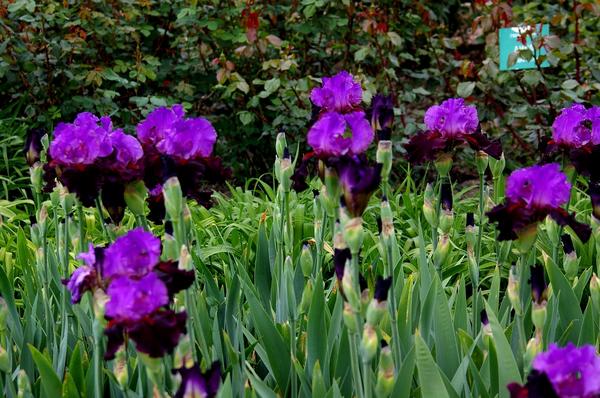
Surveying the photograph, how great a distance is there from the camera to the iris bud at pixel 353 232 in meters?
1.10

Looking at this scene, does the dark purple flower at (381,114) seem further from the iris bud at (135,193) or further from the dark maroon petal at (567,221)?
the iris bud at (135,193)

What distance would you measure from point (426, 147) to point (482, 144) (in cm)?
15

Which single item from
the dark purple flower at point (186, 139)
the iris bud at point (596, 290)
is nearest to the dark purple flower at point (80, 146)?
the dark purple flower at point (186, 139)

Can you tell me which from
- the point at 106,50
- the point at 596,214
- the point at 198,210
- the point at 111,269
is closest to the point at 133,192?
the point at 111,269

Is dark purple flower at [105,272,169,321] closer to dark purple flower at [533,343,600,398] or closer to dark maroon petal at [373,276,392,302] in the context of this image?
dark maroon petal at [373,276,392,302]

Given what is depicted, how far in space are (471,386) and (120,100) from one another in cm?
337

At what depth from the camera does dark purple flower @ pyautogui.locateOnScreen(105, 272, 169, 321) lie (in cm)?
96

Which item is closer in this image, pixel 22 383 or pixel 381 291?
pixel 381 291

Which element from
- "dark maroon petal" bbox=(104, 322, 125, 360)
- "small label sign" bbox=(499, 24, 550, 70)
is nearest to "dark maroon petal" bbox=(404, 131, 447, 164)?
"dark maroon petal" bbox=(104, 322, 125, 360)

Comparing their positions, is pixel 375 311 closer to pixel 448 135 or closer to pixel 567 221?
pixel 567 221

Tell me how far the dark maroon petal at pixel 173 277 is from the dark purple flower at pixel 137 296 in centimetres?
8

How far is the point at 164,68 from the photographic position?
168 inches

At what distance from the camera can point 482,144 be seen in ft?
5.82

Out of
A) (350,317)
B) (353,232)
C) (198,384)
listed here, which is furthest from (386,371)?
(198,384)
